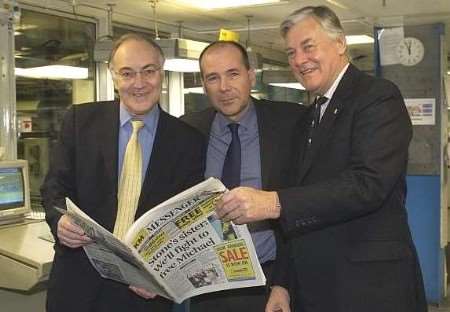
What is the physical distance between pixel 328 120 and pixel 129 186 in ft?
2.03

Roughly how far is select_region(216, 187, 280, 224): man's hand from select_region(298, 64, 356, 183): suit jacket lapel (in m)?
0.21

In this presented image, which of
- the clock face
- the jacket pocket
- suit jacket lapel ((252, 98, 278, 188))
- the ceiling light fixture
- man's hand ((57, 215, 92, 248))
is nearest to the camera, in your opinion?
the jacket pocket

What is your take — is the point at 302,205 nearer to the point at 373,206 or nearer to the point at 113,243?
the point at 373,206

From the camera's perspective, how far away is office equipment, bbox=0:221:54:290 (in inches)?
101

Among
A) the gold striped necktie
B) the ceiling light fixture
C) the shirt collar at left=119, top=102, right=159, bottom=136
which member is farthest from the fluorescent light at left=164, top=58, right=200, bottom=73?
the gold striped necktie

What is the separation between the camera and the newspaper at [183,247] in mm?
1439

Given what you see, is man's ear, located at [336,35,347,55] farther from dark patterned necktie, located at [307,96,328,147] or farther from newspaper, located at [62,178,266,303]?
newspaper, located at [62,178,266,303]

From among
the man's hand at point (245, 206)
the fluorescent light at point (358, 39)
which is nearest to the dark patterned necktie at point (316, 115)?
the man's hand at point (245, 206)

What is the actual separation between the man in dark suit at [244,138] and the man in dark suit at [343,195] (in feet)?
1.27

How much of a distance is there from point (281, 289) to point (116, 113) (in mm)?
772

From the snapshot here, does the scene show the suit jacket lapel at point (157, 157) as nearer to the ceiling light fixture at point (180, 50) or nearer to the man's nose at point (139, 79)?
the man's nose at point (139, 79)

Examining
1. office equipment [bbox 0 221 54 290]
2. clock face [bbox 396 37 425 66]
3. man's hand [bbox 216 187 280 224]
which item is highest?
clock face [bbox 396 37 425 66]

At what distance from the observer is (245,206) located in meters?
1.42

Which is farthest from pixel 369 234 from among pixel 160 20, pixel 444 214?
pixel 160 20
